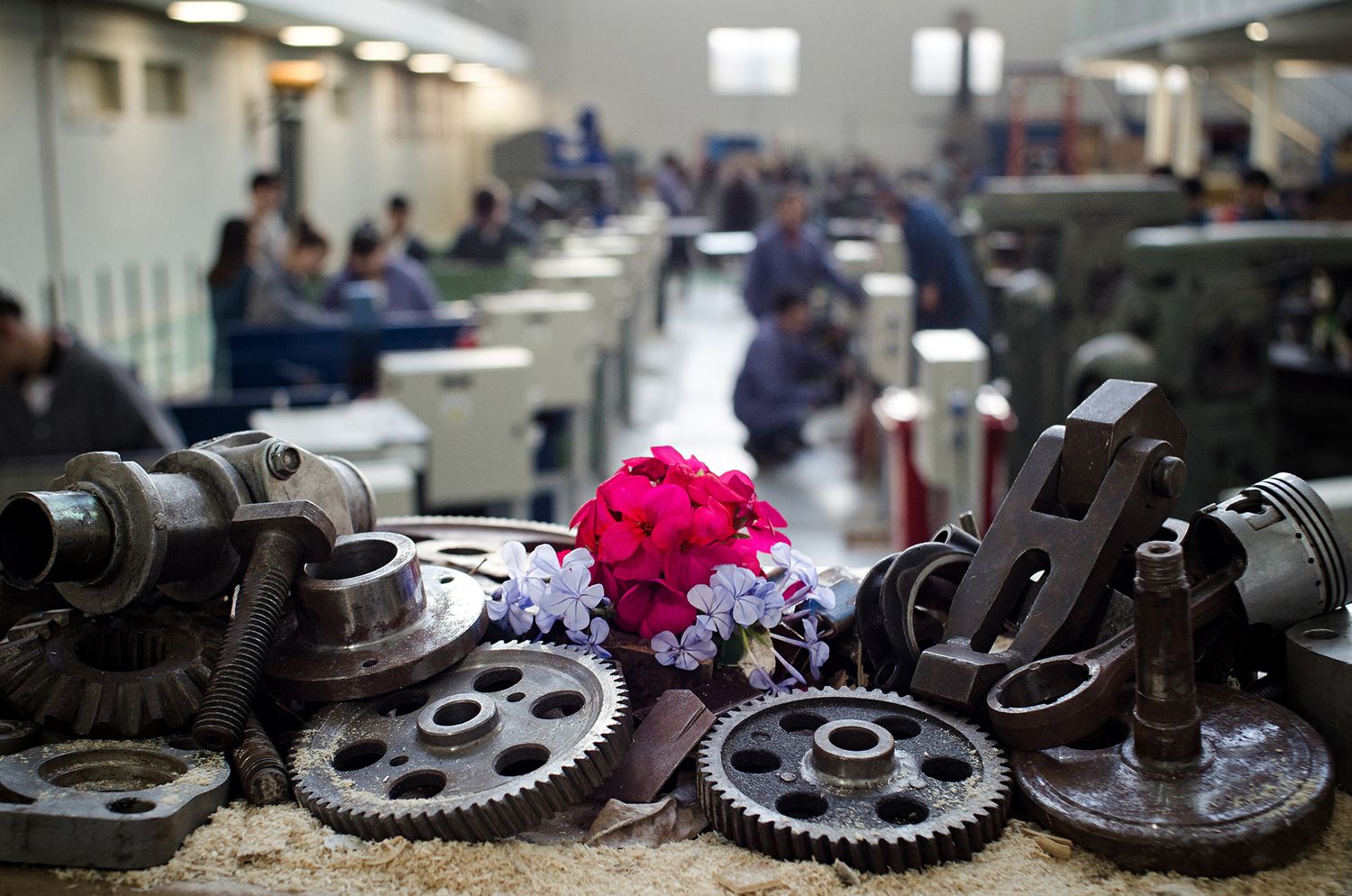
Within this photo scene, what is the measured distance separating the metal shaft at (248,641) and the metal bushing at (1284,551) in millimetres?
885

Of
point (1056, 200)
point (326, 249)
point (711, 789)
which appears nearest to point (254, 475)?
point (711, 789)

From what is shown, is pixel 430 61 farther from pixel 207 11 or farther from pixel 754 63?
pixel 754 63

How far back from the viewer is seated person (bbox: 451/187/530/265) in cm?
848

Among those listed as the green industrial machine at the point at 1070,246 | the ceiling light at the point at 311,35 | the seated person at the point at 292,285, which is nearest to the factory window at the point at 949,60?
the ceiling light at the point at 311,35

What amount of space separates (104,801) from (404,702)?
29 cm

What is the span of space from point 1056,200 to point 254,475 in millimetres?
4765

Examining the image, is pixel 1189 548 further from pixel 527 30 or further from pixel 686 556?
pixel 527 30

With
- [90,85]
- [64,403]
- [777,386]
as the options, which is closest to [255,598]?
[64,403]

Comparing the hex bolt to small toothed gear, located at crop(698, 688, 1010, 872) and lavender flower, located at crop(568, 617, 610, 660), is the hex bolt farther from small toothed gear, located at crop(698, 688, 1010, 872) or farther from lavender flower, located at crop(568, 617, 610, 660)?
small toothed gear, located at crop(698, 688, 1010, 872)

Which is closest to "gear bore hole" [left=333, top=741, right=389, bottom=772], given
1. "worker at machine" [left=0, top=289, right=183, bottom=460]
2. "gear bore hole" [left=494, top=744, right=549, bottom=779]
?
"gear bore hole" [left=494, top=744, right=549, bottom=779]

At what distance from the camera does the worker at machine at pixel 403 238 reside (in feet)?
27.8

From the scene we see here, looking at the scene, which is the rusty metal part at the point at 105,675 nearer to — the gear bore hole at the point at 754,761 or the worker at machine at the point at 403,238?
the gear bore hole at the point at 754,761

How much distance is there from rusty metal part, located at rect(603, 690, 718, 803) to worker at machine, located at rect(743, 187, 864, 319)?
7.12 m

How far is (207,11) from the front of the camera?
299 inches
